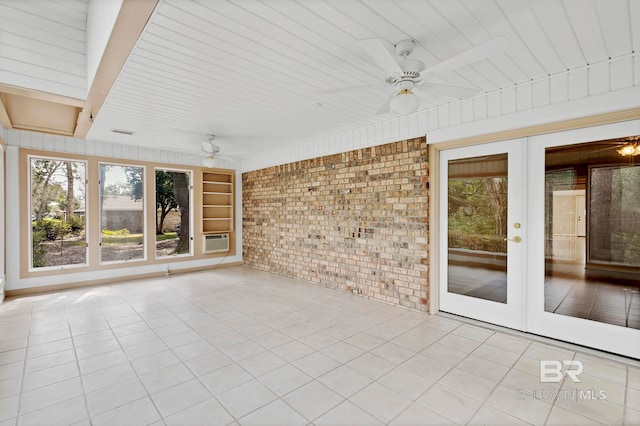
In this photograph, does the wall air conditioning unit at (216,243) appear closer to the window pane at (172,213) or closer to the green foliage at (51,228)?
the window pane at (172,213)

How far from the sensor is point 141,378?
2.54m

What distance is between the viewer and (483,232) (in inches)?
147

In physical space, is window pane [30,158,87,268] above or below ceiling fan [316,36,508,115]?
below

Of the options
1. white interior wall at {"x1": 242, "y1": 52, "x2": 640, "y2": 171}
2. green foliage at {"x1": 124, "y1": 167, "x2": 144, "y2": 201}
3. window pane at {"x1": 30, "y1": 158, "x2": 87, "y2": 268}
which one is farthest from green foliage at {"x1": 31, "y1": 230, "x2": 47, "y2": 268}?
white interior wall at {"x1": 242, "y1": 52, "x2": 640, "y2": 171}

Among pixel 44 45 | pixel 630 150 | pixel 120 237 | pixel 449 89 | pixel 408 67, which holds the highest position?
pixel 44 45

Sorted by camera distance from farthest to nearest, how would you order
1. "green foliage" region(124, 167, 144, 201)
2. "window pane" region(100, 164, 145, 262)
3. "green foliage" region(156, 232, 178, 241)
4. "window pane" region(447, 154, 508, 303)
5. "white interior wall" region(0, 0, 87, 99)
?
1. "green foliage" region(156, 232, 178, 241)
2. "green foliage" region(124, 167, 144, 201)
3. "window pane" region(100, 164, 145, 262)
4. "window pane" region(447, 154, 508, 303)
5. "white interior wall" region(0, 0, 87, 99)

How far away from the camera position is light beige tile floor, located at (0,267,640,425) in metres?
2.10

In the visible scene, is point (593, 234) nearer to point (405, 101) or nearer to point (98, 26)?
point (405, 101)

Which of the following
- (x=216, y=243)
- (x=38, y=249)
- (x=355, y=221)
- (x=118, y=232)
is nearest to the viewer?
(x=355, y=221)

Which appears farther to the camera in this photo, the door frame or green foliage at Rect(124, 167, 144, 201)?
green foliage at Rect(124, 167, 144, 201)

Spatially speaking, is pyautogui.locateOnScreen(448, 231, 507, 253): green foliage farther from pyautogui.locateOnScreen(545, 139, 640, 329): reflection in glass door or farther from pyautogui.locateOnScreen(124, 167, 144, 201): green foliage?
pyautogui.locateOnScreen(124, 167, 144, 201): green foliage

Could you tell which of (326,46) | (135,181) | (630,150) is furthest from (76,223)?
(630,150)

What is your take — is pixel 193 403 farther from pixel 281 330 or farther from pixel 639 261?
pixel 639 261

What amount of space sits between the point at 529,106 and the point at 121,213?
699 cm
